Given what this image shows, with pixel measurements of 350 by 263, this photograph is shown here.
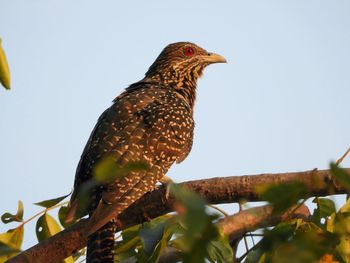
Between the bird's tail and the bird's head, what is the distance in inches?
152

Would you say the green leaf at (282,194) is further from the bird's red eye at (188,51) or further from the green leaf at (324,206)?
the bird's red eye at (188,51)

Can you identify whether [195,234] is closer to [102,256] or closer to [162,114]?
[102,256]

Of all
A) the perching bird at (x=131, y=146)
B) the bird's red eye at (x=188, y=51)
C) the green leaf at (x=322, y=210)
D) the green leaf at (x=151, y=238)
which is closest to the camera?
the green leaf at (x=151, y=238)

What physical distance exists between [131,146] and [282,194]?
14.2ft

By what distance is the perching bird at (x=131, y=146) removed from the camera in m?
4.89

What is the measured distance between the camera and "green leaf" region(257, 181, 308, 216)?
4.75ft

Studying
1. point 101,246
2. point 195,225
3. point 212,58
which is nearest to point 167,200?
point 101,246

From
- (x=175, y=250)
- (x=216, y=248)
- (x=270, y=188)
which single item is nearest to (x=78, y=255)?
(x=175, y=250)

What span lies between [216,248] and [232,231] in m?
0.74

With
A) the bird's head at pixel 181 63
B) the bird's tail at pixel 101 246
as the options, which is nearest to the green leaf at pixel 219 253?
the bird's tail at pixel 101 246

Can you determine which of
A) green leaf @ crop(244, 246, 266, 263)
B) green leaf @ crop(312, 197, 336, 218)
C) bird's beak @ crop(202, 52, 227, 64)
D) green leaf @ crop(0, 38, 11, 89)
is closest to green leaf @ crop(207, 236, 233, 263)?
green leaf @ crop(244, 246, 266, 263)

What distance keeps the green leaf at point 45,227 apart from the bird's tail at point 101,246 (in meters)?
0.32

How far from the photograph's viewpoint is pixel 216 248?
3.70 meters

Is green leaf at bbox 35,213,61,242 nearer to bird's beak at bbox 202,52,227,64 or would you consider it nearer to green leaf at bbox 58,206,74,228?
green leaf at bbox 58,206,74,228
